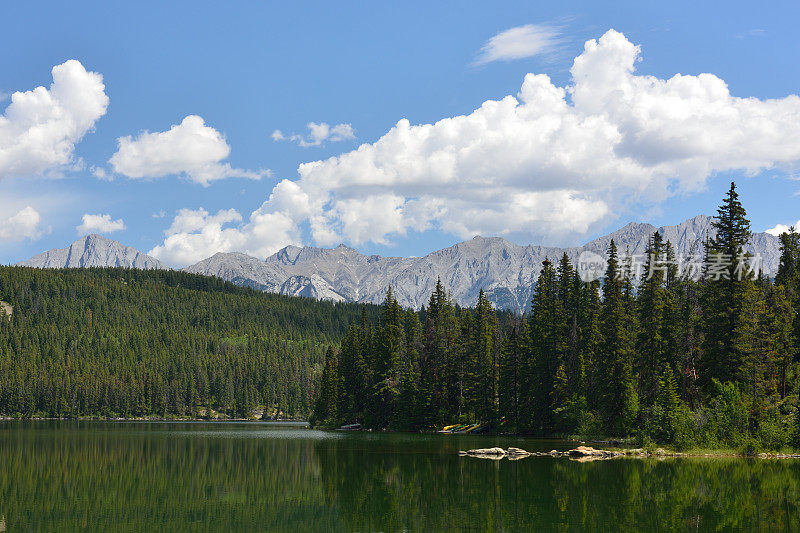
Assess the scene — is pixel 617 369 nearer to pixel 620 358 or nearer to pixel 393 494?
pixel 620 358

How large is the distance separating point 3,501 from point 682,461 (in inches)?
1878

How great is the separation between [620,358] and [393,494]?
4426 centimetres

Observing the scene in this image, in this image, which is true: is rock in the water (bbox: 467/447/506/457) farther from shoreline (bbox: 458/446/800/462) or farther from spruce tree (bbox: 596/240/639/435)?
spruce tree (bbox: 596/240/639/435)

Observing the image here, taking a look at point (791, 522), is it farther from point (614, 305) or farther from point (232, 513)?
point (614, 305)

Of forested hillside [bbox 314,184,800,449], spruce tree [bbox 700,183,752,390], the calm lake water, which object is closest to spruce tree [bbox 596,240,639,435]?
forested hillside [bbox 314,184,800,449]

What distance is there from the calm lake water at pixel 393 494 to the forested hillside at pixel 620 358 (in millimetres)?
9607

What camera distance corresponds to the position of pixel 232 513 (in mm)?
34812

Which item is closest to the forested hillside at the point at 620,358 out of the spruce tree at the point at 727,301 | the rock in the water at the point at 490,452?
the spruce tree at the point at 727,301

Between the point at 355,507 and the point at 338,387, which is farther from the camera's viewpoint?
the point at 338,387

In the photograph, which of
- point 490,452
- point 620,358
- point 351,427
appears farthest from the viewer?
point 351,427

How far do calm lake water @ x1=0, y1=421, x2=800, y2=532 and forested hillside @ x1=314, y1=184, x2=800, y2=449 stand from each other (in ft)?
31.5

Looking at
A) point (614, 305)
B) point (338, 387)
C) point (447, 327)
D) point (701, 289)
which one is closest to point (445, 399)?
point (447, 327)

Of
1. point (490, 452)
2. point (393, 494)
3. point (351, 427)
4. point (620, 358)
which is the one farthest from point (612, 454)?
point (351, 427)

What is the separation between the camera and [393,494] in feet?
132
